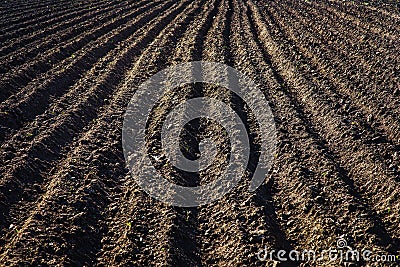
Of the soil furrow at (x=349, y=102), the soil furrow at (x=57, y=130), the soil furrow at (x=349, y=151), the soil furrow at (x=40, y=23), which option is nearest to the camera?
the soil furrow at (x=349, y=151)

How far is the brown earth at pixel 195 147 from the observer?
549 cm

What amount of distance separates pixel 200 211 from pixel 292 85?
5.16 metres

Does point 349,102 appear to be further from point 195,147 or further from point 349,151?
point 195,147

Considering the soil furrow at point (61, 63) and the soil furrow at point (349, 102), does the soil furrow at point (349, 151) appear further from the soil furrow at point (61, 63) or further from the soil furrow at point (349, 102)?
the soil furrow at point (61, 63)

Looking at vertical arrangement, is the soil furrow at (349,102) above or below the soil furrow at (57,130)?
below

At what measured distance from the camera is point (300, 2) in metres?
20.2

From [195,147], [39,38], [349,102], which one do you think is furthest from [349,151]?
[39,38]

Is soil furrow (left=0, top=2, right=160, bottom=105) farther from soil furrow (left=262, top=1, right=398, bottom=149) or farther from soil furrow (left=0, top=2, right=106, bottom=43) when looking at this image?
soil furrow (left=262, top=1, right=398, bottom=149)

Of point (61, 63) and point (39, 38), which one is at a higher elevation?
point (39, 38)

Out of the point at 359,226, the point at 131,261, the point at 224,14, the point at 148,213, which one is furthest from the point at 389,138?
the point at 224,14

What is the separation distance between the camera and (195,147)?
7.90 m

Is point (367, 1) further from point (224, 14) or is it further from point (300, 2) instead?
point (224, 14)

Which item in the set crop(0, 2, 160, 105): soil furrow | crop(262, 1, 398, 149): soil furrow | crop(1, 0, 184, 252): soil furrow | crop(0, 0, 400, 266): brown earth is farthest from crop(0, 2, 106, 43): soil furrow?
crop(262, 1, 398, 149): soil furrow

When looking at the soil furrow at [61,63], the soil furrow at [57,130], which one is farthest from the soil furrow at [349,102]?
the soil furrow at [61,63]
